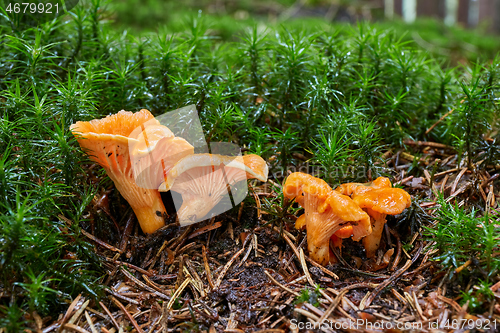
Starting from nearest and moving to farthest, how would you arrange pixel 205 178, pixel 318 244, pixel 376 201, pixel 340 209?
pixel 340 209 → pixel 376 201 → pixel 318 244 → pixel 205 178

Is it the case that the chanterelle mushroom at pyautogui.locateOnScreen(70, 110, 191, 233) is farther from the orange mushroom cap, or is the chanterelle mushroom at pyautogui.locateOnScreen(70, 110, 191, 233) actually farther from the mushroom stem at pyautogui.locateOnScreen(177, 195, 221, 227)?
the mushroom stem at pyautogui.locateOnScreen(177, 195, 221, 227)

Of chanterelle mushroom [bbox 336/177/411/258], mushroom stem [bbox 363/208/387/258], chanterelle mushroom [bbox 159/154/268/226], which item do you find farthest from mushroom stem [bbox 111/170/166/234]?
mushroom stem [bbox 363/208/387/258]

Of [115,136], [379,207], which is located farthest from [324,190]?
[115,136]

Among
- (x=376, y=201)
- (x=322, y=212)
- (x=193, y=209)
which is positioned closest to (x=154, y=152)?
(x=193, y=209)

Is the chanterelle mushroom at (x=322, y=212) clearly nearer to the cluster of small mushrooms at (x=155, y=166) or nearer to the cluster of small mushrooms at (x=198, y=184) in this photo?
the cluster of small mushrooms at (x=198, y=184)

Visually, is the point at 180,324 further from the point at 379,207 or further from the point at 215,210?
the point at 379,207

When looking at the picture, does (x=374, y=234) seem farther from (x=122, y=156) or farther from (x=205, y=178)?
A: (x=122, y=156)
